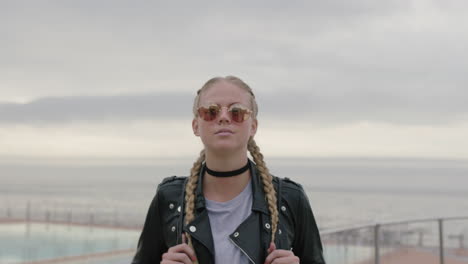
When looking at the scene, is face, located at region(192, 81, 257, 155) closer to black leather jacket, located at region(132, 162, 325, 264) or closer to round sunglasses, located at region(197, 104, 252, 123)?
round sunglasses, located at region(197, 104, 252, 123)

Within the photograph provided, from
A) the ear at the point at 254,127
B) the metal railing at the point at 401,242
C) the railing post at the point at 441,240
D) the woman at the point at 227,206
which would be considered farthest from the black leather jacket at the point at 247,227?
the railing post at the point at 441,240

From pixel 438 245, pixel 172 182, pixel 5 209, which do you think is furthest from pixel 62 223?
pixel 172 182

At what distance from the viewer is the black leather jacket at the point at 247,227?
192 centimetres

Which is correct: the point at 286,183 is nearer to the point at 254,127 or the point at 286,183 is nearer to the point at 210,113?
the point at 254,127

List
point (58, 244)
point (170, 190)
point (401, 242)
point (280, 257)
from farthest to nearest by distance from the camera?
point (58, 244) → point (401, 242) → point (170, 190) → point (280, 257)

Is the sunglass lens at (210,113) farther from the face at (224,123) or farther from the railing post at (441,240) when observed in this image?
the railing post at (441,240)

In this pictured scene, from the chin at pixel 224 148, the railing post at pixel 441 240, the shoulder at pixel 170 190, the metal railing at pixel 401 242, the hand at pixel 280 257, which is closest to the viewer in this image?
the hand at pixel 280 257

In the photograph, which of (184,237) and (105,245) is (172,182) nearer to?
(184,237)

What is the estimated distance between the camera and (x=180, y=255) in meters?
1.83

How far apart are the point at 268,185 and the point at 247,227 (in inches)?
7.0

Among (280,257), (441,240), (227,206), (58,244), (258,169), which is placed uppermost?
(258,169)

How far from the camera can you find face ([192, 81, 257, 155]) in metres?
1.93

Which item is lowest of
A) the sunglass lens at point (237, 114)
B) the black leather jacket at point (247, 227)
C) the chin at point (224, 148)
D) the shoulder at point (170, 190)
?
the black leather jacket at point (247, 227)

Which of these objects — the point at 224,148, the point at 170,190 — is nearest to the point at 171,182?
the point at 170,190
